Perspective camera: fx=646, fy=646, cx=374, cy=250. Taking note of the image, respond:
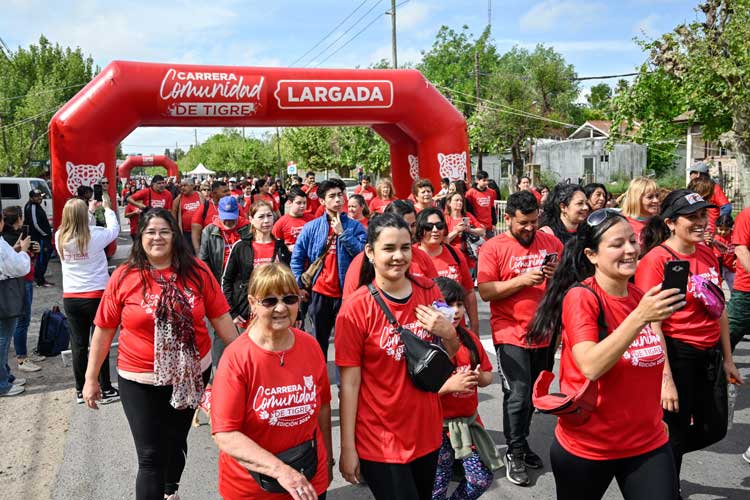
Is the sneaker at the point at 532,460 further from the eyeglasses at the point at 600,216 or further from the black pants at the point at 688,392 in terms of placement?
the eyeglasses at the point at 600,216

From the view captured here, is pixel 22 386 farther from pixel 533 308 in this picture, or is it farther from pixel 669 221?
pixel 669 221

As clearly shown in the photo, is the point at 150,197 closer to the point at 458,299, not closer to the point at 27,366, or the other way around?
the point at 27,366

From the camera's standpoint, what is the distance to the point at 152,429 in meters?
3.39

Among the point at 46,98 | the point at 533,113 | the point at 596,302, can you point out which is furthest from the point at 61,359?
the point at 533,113

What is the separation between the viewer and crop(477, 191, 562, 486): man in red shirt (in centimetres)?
421

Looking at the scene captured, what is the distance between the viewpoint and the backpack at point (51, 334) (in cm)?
714

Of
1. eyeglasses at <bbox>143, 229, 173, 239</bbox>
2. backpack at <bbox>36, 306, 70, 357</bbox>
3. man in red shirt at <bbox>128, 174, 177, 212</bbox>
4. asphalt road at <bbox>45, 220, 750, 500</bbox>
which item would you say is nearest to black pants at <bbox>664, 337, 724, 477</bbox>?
asphalt road at <bbox>45, 220, 750, 500</bbox>

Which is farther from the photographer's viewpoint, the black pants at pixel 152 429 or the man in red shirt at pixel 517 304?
the man in red shirt at pixel 517 304

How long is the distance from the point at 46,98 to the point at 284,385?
120 ft

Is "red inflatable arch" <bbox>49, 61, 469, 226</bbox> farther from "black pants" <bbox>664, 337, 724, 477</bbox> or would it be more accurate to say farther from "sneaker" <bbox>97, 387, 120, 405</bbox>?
"black pants" <bbox>664, 337, 724, 477</bbox>

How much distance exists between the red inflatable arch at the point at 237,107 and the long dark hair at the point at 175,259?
8.13 m

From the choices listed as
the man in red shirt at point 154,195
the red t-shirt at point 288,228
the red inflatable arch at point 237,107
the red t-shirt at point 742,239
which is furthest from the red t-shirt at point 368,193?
the red t-shirt at point 742,239

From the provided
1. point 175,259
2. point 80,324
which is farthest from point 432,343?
point 80,324

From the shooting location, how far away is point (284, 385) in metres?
2.53
